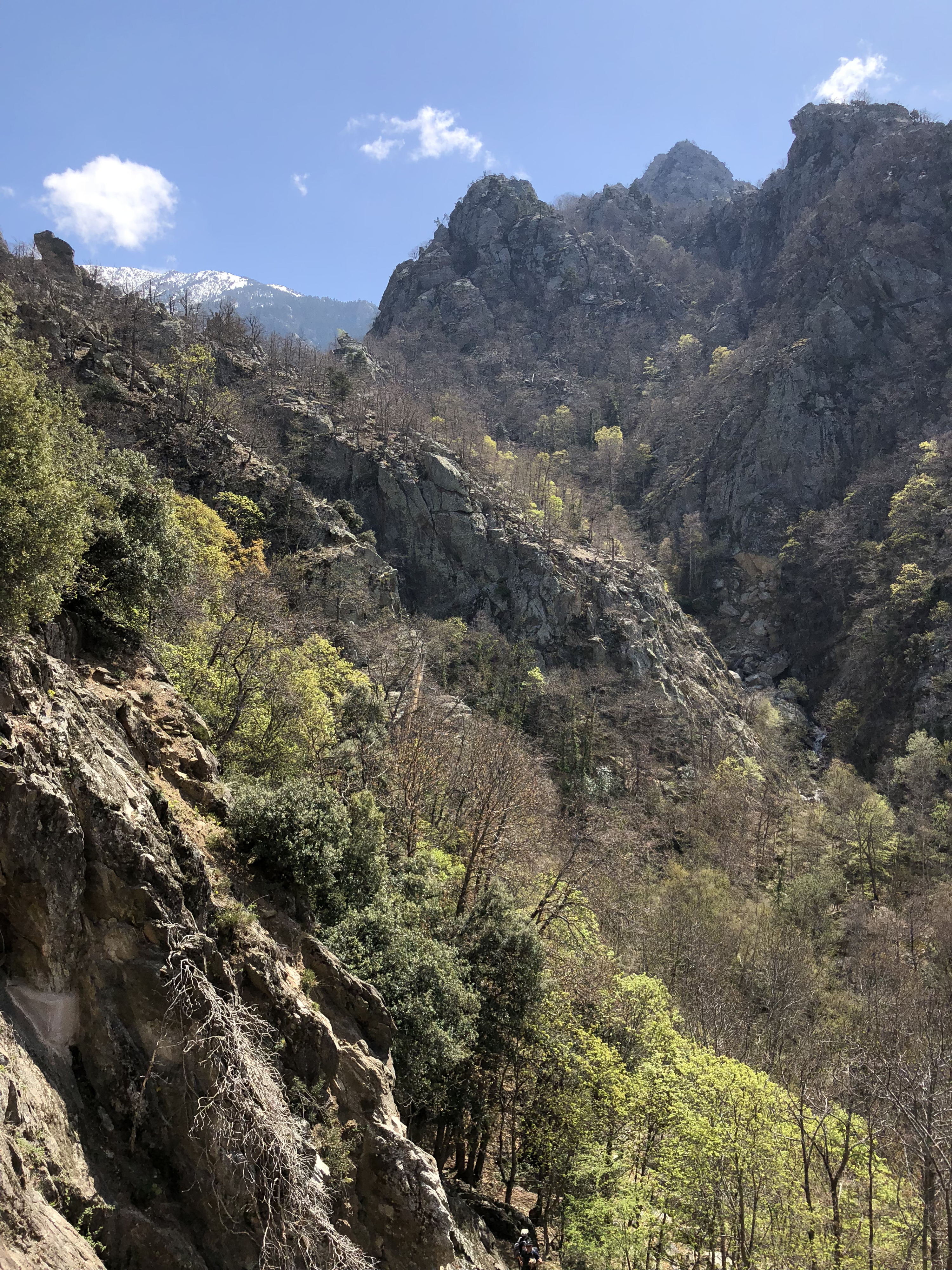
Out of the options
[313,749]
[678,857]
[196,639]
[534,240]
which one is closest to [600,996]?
[313,749]

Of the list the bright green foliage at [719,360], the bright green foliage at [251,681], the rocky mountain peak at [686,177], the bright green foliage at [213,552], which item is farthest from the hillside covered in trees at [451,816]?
the rocky mountain peak at [686,177]

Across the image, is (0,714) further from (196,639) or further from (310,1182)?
(196,639)

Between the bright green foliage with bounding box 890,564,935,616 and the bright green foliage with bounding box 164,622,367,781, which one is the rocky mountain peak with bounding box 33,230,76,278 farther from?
the bright green foliage with bounding box 890,564,935,616

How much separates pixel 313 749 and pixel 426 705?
1294 cm

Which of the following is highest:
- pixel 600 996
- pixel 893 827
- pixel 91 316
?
pixel 91 316

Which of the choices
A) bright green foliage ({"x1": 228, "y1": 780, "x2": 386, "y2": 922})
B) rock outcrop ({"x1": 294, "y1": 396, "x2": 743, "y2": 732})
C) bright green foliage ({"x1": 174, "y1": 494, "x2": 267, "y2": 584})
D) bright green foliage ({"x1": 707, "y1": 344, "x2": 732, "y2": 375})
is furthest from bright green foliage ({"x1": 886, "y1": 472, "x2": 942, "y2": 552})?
bright green foliage ({"x1": 228, "y1": 780, "x2": 386, "y2": 922})

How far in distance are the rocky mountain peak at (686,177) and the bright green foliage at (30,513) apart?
200674 millimetres

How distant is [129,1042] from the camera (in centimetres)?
855

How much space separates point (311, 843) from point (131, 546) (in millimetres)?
6541

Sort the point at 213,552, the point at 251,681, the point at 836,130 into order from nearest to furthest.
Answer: the point at 251,681
the point at 213,552
the point at 836,130

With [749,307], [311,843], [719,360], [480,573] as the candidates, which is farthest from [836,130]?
[311,843]

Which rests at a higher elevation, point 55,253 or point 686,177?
point 686,177

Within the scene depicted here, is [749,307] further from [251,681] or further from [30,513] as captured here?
[30,513]

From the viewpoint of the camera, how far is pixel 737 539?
3150 inches
